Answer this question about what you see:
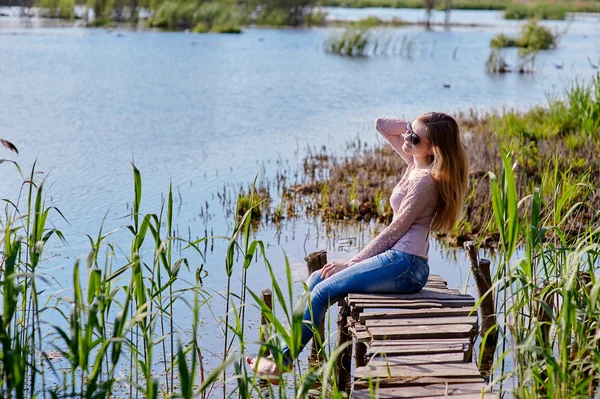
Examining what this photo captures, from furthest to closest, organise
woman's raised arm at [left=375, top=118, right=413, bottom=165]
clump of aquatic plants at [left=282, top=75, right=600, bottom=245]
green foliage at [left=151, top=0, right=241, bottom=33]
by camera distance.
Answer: green foliage at [left=151, top=0, right=241, bottom=33], clump of aquatic plants at [left=282, top=75, right=600, bottom=245], woman's raised arm at [left=375, top=118, right=413, bottom=165]

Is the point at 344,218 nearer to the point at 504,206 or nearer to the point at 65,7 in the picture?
the point at 504,206

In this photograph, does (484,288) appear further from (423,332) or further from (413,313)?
(423,332)

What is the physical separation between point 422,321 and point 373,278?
1.33 ft

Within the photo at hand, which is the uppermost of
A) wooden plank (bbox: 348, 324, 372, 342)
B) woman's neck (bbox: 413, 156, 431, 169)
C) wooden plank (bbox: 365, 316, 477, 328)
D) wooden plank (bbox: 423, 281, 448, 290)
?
woman's neck (bbox: 413, 156, 431, 169)

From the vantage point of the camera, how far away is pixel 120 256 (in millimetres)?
7613

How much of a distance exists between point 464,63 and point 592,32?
647 inches

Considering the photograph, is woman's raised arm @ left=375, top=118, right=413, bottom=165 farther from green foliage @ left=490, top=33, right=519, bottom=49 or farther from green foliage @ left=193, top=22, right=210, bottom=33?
green foliage @ left=193, top=22, right=210, bottom=33

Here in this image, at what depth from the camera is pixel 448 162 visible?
184 inches

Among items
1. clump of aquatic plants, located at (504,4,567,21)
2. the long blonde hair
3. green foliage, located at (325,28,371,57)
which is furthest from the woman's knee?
clump of aquatic plants, located at (504,4,567,21)

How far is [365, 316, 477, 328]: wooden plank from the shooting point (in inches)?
171

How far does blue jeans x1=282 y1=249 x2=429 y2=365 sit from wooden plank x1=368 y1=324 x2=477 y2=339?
0.42 metres

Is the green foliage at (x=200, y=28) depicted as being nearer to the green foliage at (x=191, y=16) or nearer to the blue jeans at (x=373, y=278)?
the green foliage at (x=191, y=16)

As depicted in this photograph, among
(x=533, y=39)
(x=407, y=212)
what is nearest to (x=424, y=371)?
(x=407, y=212)

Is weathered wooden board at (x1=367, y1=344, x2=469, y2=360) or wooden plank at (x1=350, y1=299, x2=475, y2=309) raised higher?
wooden plank at (x1=350, y1=299, x2=475, y2=309)
